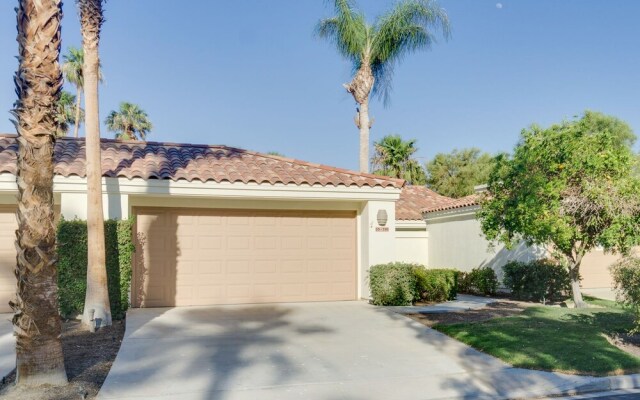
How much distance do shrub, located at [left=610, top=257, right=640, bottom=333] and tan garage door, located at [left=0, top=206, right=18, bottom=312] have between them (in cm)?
1256

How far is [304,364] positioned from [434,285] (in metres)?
7.46

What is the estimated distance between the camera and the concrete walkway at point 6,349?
Result: 24.4 feet

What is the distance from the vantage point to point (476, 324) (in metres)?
10.8

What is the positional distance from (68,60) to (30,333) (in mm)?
34826

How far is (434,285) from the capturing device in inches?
575

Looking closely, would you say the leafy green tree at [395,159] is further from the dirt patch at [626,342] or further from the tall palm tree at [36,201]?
the tall palm tree at [36,201]

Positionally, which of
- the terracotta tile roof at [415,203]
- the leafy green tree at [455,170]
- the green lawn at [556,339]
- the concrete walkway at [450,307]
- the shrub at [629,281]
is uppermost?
the leafy green tree at [455,170]

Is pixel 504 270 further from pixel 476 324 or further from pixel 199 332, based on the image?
pixel 199 332

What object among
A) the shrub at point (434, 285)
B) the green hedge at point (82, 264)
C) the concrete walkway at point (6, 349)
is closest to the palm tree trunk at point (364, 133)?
the shrub at point (434, 285)

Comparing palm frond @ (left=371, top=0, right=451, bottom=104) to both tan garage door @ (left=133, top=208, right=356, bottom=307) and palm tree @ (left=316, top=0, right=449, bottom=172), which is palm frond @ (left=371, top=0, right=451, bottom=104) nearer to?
palm tree @ (left=316, top=0, right=449, bottom=172)

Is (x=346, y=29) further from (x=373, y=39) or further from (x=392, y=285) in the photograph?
(x=392, y=285)

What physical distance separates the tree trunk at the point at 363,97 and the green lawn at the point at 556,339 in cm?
1211

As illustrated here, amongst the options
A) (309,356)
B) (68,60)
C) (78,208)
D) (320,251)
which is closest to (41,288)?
(309,356)

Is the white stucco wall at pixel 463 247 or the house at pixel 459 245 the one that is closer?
the white stucco wall at pixel 463 247
